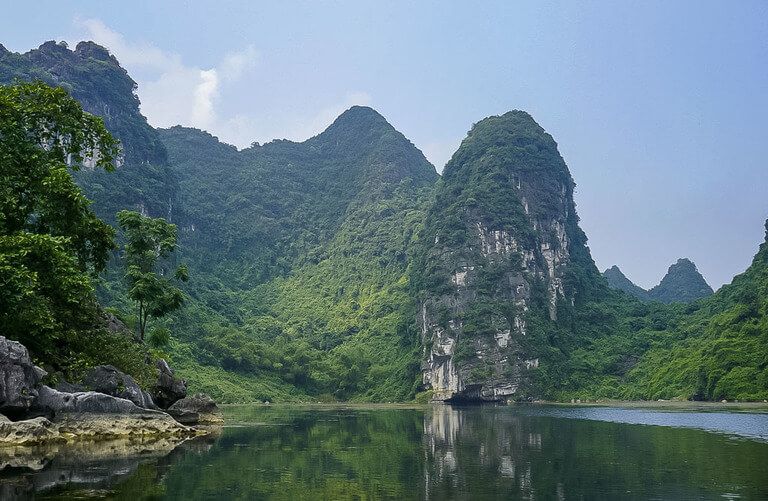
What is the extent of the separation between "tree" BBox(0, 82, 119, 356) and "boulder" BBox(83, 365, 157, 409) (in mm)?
2053

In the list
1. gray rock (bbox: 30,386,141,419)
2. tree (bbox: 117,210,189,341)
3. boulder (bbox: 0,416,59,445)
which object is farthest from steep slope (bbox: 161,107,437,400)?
boulder (bbox: 0,416,59,445)

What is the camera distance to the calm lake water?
15.1 meters

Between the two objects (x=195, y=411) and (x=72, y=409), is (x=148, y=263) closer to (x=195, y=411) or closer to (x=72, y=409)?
(x=195, y=411)

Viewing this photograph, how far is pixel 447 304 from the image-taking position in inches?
4894

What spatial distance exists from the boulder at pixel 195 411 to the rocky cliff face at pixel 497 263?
76.7 metres

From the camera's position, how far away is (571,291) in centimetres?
14075

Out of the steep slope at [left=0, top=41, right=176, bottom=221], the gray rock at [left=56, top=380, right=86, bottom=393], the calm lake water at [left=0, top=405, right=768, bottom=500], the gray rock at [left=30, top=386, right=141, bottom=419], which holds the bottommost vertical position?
the calm lake water at [left=0, top=405, right=768, bottom=500]

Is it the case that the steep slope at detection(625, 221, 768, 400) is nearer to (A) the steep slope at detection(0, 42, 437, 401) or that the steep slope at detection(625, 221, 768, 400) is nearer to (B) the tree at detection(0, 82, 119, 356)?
(A) the steep slope at detection(0, 42, 437, 401)

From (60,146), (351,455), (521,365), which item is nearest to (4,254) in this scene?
(60,146)

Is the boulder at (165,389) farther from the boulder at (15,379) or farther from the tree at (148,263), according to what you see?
the boulder at (15,379)

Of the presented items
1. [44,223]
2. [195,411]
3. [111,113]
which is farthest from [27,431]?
[111,113]

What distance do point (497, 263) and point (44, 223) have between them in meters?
107

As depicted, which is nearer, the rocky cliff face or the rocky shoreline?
the rocky shoreline

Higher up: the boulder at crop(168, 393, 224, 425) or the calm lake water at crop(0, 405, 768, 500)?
the boulder at crop(168, 393, 224, 425)
